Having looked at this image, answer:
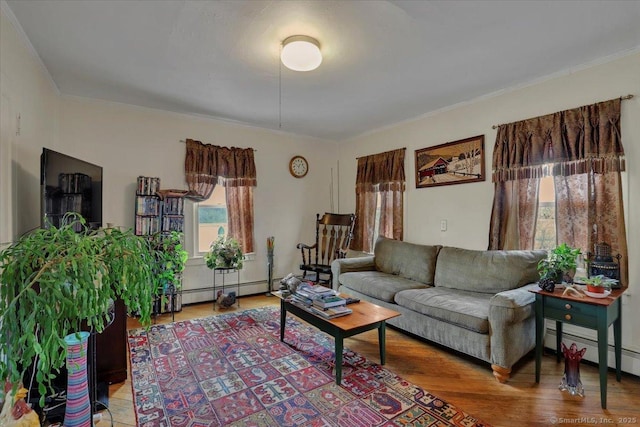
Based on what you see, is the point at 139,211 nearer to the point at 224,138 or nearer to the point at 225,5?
the point at 224,138

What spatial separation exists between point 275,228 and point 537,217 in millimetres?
3370

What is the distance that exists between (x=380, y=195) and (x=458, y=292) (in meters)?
1.95

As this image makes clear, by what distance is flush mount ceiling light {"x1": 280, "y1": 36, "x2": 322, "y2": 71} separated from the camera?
217cm

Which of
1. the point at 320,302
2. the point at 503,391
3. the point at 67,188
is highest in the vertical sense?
the point at 67,188

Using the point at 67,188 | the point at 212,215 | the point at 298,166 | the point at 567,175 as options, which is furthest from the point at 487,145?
the point at 67,188

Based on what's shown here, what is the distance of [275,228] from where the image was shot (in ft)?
15.6

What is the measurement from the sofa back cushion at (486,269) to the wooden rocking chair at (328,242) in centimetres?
159

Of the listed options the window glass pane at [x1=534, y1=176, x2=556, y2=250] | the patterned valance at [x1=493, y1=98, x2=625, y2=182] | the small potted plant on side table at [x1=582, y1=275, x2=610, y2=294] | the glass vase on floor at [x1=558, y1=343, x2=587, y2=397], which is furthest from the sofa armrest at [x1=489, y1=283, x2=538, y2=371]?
the patterned valance at [x1=493, y1=98, x2=625, y2=182]

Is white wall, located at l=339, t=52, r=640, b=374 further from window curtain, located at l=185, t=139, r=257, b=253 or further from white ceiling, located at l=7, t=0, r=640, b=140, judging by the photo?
window curtain, located at l=185, t=139, r=257, b=253

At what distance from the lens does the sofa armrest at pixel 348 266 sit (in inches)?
152

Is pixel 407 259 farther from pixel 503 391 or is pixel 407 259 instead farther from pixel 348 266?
pixel 503 391

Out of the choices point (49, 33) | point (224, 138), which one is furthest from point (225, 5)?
point (224, 138)

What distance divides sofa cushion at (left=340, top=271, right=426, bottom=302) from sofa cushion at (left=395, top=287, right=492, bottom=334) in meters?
0.14

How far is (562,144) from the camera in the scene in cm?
268
